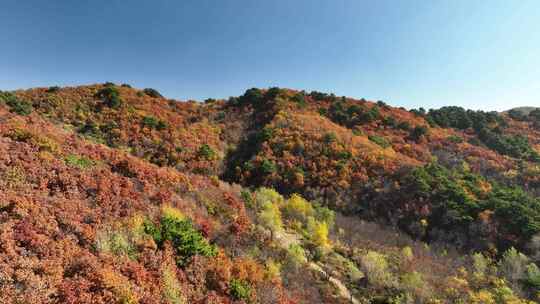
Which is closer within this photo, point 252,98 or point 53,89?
point 53,89

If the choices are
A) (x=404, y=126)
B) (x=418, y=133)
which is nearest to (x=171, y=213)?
(x=418, y=133)

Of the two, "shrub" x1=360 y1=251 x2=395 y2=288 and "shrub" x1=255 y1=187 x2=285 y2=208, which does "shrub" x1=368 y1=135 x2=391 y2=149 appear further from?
"shrub" x1=360 y1=251 x2=395 y2=288

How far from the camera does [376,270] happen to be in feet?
44.0

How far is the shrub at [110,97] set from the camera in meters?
33.2

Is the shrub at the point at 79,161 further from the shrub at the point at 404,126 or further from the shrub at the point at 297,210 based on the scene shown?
the shrub at the point at 404,126

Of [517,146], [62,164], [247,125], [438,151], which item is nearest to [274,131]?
[247,125]

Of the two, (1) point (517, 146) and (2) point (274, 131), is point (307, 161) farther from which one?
(1) point (517, 146)

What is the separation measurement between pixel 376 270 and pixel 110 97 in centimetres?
3244

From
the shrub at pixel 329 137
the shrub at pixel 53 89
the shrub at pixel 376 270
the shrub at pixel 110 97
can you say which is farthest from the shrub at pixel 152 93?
the shrub at pixel 376 270

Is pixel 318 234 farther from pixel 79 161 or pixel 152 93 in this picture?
pixel 152 93

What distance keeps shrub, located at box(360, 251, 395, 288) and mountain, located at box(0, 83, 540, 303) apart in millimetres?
68

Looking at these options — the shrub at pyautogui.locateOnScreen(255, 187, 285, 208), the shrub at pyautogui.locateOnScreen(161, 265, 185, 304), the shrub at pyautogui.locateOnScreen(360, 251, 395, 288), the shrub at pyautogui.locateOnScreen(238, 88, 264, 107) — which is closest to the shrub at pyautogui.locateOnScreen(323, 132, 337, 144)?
the shrub at pyautogui.locateOnScreen(255, 187, 285, 208)

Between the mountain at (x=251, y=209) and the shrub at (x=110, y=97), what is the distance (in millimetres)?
254

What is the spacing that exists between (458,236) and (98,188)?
19.7m
